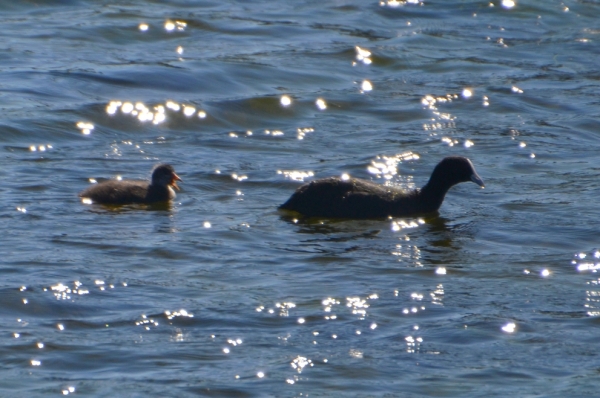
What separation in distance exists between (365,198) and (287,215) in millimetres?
752

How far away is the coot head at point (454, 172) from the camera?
39.8 feet

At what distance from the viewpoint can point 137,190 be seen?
12.2 metres

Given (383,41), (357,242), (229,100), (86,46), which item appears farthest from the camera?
(383,41)

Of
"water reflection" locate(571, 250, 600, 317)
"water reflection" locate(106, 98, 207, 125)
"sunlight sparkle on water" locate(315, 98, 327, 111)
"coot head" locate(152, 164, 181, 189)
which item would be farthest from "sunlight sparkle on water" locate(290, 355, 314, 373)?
"sunlight sparkle on water" locate(315, 98, 327, 111)

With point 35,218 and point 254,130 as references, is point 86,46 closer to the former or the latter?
point 254,130

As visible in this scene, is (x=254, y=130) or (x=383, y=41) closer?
(x=254, y=130)

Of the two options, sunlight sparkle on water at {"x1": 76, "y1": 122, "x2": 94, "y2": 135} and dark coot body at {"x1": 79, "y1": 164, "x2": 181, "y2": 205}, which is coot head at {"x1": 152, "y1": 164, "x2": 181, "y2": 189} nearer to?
dark coot body at {"x1": 79, "y1": 164, "x2": 181, "y2": 205}

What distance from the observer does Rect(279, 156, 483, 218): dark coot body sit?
11648mm

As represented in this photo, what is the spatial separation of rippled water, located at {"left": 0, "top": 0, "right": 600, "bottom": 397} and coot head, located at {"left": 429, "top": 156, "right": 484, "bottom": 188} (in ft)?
0.96

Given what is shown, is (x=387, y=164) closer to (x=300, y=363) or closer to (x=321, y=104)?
(x=321, y=104)

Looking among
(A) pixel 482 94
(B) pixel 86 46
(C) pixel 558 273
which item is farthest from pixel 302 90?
(C) pixel 558 273

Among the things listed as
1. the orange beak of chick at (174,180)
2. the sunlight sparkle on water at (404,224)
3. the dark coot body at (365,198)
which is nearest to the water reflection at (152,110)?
the orange beak of chick at (174,180)

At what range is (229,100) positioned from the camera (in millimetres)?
16797

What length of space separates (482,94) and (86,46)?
635cm
